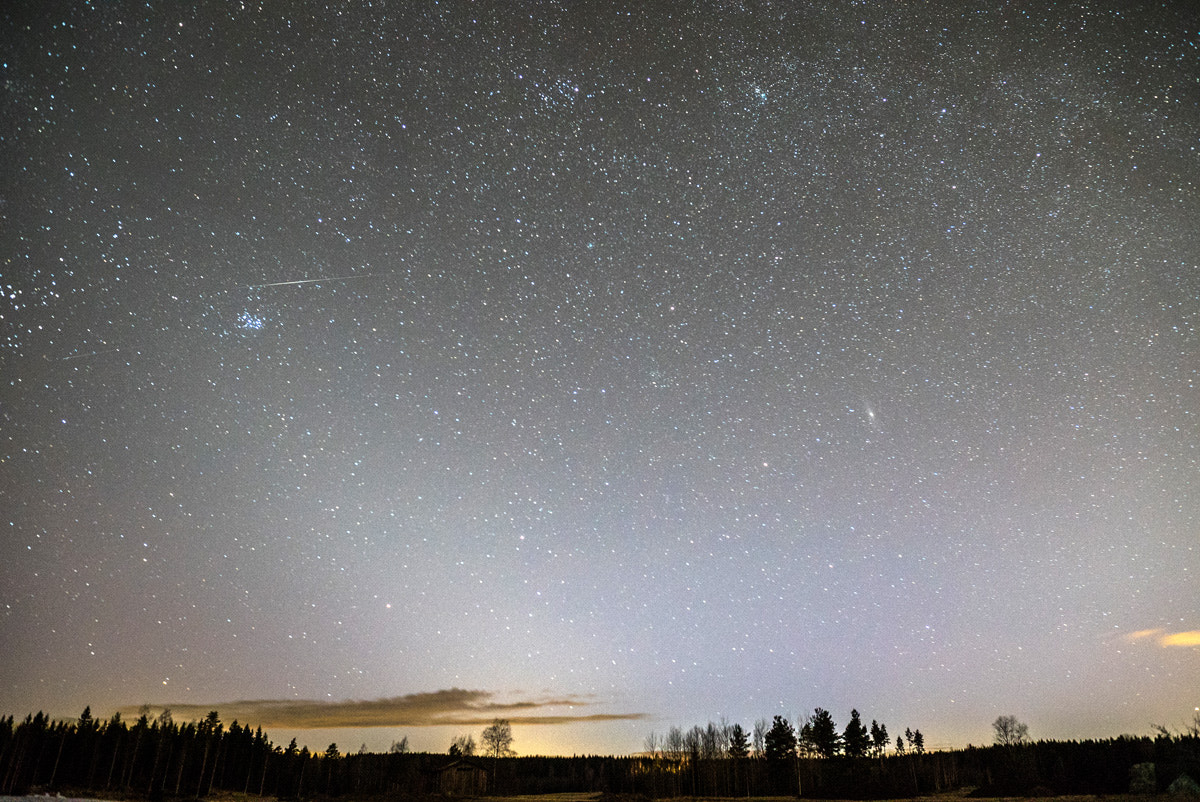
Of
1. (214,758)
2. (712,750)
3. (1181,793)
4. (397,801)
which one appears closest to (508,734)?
(712,750)

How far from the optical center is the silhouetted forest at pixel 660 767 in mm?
68125

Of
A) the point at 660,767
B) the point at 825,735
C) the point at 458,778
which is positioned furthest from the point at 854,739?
the point at 458,778

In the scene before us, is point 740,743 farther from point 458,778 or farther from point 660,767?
point 458,778

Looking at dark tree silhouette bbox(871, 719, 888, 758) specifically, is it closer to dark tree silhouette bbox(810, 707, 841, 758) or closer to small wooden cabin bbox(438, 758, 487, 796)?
dark tree silhouette bbox(810, 707, 841, 758)

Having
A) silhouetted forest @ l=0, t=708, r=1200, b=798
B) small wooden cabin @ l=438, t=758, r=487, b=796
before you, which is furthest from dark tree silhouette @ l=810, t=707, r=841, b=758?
small wooden cabin @ l=438, t=758, r=487, b=796

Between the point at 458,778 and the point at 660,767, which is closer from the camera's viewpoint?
the point at 458,778

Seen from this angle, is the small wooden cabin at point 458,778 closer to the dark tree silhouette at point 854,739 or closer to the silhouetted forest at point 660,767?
the silhouetted forest at point 660,767

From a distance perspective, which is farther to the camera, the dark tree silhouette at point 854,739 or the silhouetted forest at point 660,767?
the dark tree silhouette at point 854,739

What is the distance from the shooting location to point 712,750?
358 ft

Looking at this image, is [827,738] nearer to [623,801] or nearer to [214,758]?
[623,801]

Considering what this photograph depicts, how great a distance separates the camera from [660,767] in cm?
10062

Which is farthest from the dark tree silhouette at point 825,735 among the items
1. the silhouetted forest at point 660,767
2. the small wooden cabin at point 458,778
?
the small wooden cabin at point 458,778

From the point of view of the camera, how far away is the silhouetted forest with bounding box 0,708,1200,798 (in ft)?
224

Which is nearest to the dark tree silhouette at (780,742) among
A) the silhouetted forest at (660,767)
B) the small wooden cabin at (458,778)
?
the silhouetted forest at (660,767)
